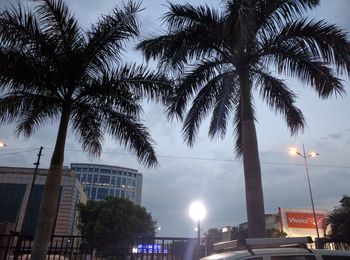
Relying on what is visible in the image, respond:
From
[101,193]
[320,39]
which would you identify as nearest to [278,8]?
[320,39]

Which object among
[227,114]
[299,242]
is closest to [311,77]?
[227,114]

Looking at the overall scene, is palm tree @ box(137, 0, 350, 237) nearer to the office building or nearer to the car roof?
the car roof

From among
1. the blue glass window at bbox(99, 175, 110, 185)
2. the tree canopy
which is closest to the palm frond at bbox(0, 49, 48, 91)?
the tree canopy

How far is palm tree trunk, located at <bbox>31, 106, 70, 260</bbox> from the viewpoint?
8.62 m

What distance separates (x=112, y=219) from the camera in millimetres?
46750

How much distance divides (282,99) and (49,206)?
26.5 feet

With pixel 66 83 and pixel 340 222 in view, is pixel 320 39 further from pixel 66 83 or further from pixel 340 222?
pixel 340 222

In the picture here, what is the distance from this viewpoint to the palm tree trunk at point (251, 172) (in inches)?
373

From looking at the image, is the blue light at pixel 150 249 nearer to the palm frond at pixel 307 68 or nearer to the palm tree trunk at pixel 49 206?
the palm tree trunk at pixel 49 206

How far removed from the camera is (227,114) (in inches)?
516

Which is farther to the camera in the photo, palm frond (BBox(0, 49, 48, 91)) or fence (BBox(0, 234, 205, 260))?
fence (BBox(0, 234, 205, 260))

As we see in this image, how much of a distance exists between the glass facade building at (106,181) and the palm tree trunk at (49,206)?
139 m

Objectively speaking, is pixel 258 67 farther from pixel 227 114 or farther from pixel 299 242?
pixel 299 242

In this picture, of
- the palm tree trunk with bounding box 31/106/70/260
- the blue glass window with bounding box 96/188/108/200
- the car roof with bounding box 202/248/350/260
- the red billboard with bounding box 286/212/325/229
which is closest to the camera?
the car roof with bounding box 202/248/350/260
